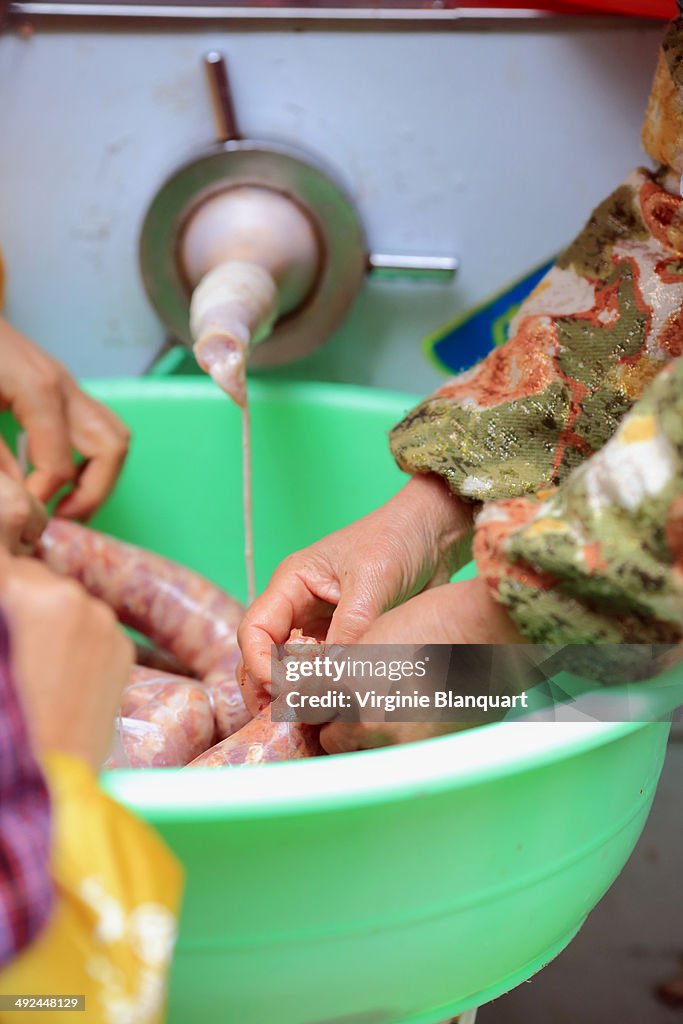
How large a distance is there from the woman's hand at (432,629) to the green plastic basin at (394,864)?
6 centimetres

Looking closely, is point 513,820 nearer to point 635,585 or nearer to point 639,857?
point 635,585

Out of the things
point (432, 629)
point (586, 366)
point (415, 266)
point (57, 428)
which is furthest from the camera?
point (415, 266)

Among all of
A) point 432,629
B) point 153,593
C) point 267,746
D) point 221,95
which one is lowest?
point 153,593

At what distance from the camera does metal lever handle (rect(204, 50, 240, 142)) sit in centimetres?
95

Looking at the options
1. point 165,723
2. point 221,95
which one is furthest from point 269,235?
point 165,723

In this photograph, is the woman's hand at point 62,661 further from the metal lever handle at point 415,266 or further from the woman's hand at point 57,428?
the metal lever handle at point 415,266

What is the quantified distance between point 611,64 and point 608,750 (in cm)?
73

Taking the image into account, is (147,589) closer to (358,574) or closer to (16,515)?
(16,515)

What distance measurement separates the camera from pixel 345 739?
505mm

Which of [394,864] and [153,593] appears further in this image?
[153,593]

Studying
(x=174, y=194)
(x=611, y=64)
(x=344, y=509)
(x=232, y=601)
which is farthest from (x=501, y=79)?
(x=232, y=601)

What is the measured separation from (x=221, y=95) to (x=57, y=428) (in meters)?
0.38

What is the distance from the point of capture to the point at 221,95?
0.95 m

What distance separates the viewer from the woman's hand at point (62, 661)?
345 mm
